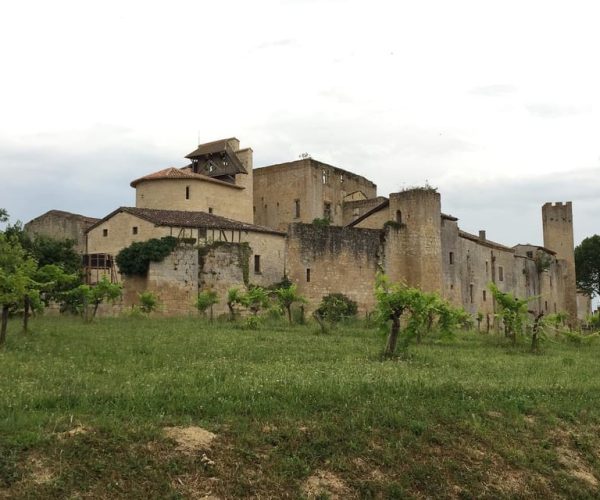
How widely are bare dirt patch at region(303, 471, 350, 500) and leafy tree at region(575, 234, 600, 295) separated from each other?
2797 inches

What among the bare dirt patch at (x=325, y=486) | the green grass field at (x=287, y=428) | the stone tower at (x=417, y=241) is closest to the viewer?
the green grass field at (x=287, y=428)

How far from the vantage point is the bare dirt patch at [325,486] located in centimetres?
920

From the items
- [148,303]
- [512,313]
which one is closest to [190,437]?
[512,313]

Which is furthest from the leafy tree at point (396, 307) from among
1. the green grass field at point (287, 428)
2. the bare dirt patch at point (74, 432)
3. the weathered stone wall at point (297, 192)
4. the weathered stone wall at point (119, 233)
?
the weathered stone wall at point (297, 192)

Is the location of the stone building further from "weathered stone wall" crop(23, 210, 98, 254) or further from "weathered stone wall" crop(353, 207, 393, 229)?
"weathered stone wall" crop(23, 210, 98, 254)

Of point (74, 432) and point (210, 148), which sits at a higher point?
point (210, 148)

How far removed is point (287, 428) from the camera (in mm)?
10305

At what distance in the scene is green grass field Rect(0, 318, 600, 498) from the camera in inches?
347

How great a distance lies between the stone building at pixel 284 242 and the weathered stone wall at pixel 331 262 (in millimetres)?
52

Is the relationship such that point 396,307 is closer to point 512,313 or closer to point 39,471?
point 512,313

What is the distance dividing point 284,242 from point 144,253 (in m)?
7.53

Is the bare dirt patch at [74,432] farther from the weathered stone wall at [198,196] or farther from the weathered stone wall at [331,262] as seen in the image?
the weathered stone wall at [198,196]

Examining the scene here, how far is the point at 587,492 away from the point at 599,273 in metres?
69.4

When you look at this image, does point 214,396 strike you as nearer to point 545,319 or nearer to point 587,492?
point 587,492
